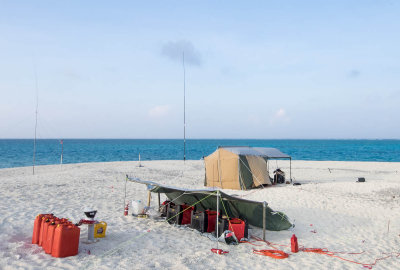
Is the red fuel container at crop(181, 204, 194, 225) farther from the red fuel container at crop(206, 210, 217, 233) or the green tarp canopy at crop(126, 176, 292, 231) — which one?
the red fuel container at crop(206, 210, 217, 233)

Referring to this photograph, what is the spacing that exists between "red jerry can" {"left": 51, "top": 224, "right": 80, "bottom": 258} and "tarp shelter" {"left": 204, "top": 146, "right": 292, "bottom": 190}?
1139 cm

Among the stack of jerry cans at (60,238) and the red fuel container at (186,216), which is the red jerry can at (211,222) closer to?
the red fuel container at (186,216)

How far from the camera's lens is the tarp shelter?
57.2 ft

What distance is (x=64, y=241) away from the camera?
6.87 metres

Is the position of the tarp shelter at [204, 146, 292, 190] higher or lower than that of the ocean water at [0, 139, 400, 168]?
higher

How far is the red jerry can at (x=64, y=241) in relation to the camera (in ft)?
22.3

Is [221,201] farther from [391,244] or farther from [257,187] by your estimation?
[257,187]

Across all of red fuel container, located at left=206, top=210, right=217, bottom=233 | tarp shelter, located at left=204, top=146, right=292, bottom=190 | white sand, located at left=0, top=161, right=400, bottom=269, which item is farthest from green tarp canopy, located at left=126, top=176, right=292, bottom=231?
tarp shelter, located at left=204, top=146, right=292, bottom=190

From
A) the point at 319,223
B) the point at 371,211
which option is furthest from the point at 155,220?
the point at 371,211

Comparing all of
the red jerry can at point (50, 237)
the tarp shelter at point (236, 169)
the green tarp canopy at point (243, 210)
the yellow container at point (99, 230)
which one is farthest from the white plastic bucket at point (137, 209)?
the tarp shelter at point (236, 169)

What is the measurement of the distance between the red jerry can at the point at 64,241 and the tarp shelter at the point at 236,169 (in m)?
11.4

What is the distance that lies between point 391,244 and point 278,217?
10.4ft

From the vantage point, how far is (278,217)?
991 cm

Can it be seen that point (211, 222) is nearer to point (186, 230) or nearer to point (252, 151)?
point (186, 230)
